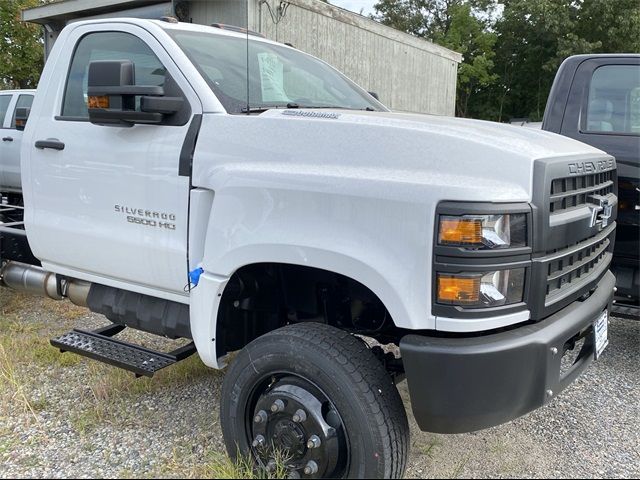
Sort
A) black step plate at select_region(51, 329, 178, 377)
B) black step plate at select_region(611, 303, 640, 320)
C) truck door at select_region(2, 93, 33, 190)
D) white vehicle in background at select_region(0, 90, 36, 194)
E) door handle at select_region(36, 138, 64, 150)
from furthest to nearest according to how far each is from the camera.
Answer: white vehicle in background at select_region(0, 90, 36, 194) < truck door at select_region(2, 93, 33, 190) < black step plate at select_region(611, 303, 640, 320) < door handle at select_region(36, 138, 64, 150) < black step plate at select_region(51, 329, 178, 377)

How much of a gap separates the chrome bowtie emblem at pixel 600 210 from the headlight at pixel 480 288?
715 mm

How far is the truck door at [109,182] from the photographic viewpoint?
2.98m

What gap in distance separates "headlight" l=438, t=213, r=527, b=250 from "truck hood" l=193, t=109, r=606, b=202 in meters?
0.07

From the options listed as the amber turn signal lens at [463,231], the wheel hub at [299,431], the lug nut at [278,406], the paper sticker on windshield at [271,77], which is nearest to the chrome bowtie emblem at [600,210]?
the amber turn signal lens at [463,231]

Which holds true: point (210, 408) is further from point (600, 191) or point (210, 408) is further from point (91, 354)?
point (600, 191)

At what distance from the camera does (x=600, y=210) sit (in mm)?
2762

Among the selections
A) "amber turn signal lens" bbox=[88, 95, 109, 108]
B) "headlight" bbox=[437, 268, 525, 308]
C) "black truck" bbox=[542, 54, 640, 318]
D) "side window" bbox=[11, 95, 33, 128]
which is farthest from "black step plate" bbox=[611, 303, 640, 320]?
"side window" bbox=[11, 95, 33, 128]

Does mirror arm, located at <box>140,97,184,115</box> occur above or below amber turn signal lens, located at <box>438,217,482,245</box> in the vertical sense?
above

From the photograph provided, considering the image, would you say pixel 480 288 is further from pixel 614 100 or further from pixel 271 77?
A: pixel 614 100

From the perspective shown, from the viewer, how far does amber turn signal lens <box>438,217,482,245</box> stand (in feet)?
6.91

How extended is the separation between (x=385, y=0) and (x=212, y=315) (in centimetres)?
3614

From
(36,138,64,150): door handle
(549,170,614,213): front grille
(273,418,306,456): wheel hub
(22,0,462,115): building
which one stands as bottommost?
(273,418,306,456): wheel hub

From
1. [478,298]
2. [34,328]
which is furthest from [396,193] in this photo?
[34,328]

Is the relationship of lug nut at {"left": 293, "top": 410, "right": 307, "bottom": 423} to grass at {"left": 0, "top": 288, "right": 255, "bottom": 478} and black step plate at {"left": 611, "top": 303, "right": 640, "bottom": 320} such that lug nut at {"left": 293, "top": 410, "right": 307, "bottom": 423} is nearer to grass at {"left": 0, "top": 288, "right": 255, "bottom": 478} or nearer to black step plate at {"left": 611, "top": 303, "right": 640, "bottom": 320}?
grass at {"left": 0, "top": 288, "right": 255, "bottom": 478}
